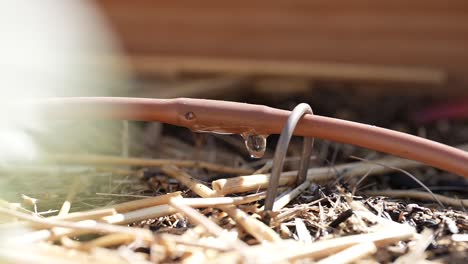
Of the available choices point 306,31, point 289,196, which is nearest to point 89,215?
point 289,196

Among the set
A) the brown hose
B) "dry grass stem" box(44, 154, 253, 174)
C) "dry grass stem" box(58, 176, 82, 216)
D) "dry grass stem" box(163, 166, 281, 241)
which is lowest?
"dry grass stem" box(58, 176, 82, 216)

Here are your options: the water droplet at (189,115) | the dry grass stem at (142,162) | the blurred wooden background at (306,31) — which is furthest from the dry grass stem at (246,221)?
the blurred wooden background at (306,31)

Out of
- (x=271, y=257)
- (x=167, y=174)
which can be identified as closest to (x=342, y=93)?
(x=167, y=174)

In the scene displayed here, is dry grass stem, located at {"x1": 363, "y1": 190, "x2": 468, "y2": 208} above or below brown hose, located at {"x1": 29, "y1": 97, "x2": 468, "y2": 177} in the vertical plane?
below

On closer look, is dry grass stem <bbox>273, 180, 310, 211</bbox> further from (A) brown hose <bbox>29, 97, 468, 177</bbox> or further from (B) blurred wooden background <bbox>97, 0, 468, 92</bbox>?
(B) blurred wooden background <bbox>97, 0, 468, 92</bbox>

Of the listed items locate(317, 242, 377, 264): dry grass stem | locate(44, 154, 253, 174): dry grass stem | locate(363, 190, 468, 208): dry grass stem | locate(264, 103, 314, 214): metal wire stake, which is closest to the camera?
locate(317, 242, 377, 264): dry grass stem

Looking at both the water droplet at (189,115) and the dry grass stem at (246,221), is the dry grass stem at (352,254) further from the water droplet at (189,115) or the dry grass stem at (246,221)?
the water droplet at (189,115)

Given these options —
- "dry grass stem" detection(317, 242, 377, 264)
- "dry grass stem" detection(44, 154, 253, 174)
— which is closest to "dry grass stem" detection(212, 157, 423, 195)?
"dry grass stem" detection(44, 154, 253, 174)
